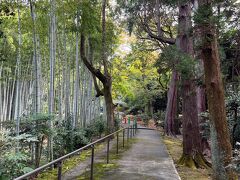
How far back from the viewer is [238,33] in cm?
720

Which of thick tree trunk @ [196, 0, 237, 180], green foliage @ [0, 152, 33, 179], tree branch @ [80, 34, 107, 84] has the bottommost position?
green foliage @ [0, 152, 33, 179]

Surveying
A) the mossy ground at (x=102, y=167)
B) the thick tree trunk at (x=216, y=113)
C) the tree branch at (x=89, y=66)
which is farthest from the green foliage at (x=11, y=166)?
the tree branch at (x=89, y=66)

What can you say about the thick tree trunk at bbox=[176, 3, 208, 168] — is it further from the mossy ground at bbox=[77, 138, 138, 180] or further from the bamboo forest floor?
the mossy ground at bbox=[77, 138, 138, 180]

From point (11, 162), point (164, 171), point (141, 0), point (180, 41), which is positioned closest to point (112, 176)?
point (164, 171)

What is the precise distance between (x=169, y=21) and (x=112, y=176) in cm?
1163

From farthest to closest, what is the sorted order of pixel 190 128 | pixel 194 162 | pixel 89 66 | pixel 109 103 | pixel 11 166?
pixel 109 103 → pixel 89 66 → pixel 190 128 → pixel 194 162 → pixel 11 166

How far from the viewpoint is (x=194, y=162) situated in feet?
23.1

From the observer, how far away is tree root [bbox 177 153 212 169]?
694 centimetres

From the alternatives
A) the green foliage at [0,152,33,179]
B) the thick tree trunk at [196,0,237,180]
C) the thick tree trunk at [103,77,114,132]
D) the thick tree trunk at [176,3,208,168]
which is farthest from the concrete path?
the thick tree trunk at [103,77,114,132]

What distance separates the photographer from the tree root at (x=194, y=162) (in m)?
6.94

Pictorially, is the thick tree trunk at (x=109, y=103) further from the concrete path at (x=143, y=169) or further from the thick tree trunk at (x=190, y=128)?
the thick tree trunk at (x=190, y=128)

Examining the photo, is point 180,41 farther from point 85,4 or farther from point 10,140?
point 10,140

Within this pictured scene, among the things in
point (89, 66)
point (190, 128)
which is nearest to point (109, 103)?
point (89, 66)

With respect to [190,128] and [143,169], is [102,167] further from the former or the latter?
[190,128]
